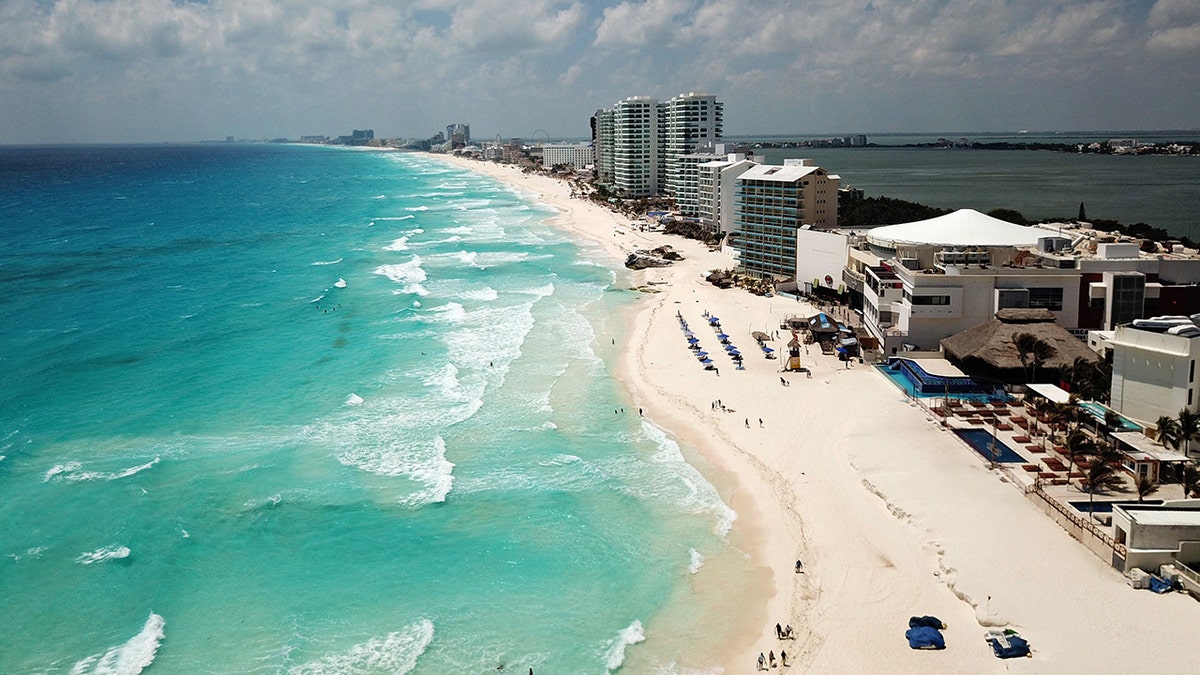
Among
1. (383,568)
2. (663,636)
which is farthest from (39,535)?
(663,636)

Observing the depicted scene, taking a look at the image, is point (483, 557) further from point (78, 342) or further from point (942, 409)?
point (78, 342)

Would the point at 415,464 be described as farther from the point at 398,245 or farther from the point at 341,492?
the point at 398,245

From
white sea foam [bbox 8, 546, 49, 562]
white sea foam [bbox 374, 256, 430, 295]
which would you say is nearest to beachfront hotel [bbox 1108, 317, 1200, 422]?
white sea foam [bbox 8, 546, 49, 562]

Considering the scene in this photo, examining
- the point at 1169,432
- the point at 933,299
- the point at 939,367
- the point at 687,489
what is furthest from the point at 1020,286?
the point at 687,489

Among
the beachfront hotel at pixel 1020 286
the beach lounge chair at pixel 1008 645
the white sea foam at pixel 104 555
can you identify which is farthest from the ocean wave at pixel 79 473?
the beachfront hotel at pixel 1020 286

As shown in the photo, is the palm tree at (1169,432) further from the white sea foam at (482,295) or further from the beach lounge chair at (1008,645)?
the white sea foam at (482,295)

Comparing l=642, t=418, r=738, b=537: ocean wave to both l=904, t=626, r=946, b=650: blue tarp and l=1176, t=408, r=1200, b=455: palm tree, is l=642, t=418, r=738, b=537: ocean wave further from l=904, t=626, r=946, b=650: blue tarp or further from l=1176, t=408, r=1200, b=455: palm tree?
l=1176, t=408, r=1200, b=455: palm tree
